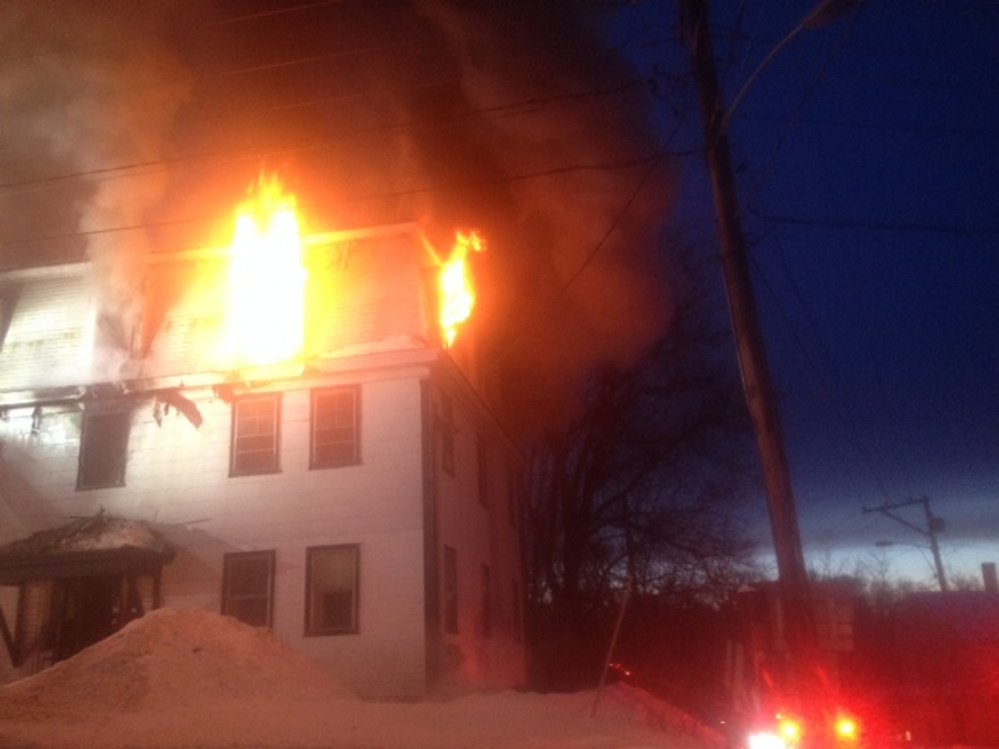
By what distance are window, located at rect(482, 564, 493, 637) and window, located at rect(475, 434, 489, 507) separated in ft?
4.98

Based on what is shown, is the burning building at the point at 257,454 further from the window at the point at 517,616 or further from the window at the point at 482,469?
the window at the point at 517,616

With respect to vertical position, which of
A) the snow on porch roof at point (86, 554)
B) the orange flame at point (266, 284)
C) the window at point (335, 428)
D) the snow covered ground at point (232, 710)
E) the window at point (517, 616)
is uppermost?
the orange flame at point (266, 284)

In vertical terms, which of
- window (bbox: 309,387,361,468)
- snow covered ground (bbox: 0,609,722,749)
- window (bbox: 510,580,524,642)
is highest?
window (bbox: 309,387,361,468)

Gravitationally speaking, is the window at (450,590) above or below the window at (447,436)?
below

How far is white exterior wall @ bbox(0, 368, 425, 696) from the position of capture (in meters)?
15.0

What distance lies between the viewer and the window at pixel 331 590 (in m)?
15.2

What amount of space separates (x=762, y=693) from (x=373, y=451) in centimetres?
769

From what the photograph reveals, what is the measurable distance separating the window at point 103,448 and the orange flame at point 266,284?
2.49 meters

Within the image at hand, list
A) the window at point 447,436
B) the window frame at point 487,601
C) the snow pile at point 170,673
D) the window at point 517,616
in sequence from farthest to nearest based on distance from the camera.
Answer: the window at point 517,616, the window frame at point 487,601, the window at point 447,436, the snow pile at point 170,673

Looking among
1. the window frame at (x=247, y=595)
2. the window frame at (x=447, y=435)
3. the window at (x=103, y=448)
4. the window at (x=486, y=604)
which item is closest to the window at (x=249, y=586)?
the window frame at (x=247, y=595)

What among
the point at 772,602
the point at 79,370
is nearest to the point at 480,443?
the point at 79,370

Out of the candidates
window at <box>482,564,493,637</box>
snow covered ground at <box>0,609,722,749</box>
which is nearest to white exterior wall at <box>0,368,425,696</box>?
snow covered ground at <box>0,609,722,749</box>

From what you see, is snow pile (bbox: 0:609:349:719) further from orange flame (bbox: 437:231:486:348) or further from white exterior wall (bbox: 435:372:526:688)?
orange flame (bbox: 437:231:486:348)

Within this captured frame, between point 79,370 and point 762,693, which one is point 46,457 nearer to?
point 79,370
